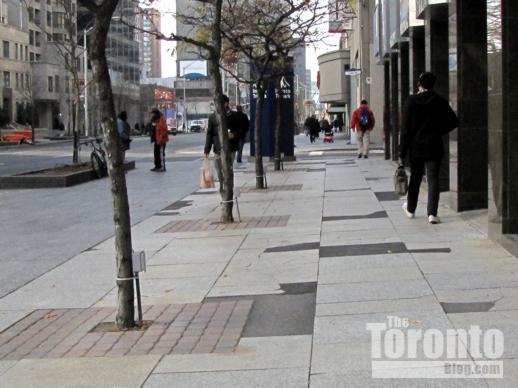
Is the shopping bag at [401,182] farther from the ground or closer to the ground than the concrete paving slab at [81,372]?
farther from the ground

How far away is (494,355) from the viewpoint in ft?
16.9

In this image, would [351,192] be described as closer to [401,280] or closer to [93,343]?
[401,280]

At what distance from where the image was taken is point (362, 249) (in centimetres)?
917

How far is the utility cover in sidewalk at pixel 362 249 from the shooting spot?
8.92m

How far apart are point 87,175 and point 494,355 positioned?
59.8 feet

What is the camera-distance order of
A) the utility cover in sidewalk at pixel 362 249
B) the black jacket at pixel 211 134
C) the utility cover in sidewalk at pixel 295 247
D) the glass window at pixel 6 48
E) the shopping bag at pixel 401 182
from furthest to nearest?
the glass window at pixel 6 48, the black jacket at pixel 211 134, the shopping bag at pixel 401 182, the utility cover in sidewalk at pixel 295 247, the utility cover in sidewalk at pixel 362 249

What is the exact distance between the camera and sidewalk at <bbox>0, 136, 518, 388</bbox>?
5.32 metres

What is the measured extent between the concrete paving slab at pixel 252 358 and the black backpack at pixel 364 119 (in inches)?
804

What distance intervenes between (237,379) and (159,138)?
66.5 ft

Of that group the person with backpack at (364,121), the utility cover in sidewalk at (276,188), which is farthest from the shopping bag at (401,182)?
the person with backpack at (364,121)

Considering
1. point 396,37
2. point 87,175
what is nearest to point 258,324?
point 396,37

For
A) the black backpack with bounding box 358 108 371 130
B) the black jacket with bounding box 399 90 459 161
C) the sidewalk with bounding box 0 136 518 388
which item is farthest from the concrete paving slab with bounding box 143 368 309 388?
the black backpack with bounding box 358 108 371 130

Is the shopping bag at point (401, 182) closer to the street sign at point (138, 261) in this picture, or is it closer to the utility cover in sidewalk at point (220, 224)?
the utility cover in sidewalk at point (220, 224)

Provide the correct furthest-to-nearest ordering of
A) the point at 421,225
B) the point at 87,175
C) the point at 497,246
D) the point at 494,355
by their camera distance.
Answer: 1. the point at 87,175
2. the point at 421,225
3. the point at 497,246
4. the point at 494,355
